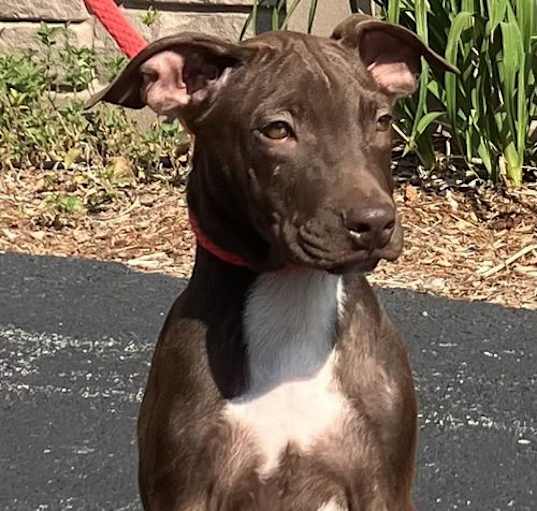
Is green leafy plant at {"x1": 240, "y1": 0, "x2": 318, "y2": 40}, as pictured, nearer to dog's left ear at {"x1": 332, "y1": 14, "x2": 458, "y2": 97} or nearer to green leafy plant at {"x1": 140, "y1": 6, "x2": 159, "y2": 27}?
green leafy plant at {"x1": 140, "y1": 6, "x2": 159, "y2": 27}

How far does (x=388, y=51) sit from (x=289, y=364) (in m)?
0.75

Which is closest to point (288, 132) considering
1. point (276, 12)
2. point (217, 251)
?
point (217, 251)

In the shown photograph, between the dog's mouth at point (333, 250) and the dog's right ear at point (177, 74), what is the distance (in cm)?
43

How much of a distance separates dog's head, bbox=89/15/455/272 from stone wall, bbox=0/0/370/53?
407cm

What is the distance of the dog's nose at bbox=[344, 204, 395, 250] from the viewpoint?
294 centimetres

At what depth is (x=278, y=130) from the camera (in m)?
3.13

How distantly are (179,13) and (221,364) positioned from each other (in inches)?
186

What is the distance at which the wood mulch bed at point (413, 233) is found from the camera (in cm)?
634

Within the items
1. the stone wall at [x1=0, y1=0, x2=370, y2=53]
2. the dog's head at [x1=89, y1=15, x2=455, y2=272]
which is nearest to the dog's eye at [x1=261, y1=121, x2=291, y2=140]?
the dog's head at [x1=89, y1=15, x2=455, y2=272]

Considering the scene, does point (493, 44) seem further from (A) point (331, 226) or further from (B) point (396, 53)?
(A) point (331, 226)

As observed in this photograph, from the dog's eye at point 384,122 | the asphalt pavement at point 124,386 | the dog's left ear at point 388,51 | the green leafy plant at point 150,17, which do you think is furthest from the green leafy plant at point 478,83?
the dog's eye at point 384,122

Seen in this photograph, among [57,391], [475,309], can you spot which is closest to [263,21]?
[475,309]

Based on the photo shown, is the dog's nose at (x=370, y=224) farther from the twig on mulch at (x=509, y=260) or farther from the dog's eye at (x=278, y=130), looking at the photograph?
the twig on mulch at (x=509, y=260)

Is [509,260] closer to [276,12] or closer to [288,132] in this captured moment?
[276,12]
